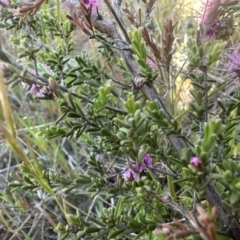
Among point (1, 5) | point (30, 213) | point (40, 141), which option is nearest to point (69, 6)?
point (1, 5)

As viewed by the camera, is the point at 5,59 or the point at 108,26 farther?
the point at 108,26

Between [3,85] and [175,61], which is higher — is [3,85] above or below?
above

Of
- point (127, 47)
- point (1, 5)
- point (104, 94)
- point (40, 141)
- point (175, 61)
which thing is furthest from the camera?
point (175, 61)

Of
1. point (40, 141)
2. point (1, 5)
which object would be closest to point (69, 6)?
point (1, 5)

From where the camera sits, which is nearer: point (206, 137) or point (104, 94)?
point (206, 137)

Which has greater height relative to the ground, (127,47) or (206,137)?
(127,47)

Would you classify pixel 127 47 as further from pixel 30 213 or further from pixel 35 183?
pixel 30 213

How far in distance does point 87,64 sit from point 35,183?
0.26m

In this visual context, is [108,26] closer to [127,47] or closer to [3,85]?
[127,47]

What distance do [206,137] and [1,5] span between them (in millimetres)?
617

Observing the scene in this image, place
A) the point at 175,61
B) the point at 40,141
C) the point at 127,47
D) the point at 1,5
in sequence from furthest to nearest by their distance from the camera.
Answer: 1. the point at 175,61
2. the point at 40,141
3. the point at 1,5
4. the point at 127,47

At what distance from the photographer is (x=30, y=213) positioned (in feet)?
4.69

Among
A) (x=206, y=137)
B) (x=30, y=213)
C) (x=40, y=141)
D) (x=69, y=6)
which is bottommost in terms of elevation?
(x=30, y=213)

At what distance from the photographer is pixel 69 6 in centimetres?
86
